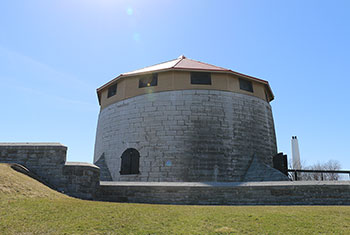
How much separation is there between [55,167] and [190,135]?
702cm

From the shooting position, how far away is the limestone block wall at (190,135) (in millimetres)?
13406

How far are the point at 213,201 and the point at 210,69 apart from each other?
8639mm

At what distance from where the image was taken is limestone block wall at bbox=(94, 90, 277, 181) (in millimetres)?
13406

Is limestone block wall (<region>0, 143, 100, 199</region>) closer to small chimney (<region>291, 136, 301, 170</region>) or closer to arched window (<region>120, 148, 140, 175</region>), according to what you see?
arched window (<region>120, 148, 140, 175</region>)

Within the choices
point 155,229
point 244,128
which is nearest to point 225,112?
point 244,128

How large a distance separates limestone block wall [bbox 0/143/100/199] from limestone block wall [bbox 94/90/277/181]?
15.7ft

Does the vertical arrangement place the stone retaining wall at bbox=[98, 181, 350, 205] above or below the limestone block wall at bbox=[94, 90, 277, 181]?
below

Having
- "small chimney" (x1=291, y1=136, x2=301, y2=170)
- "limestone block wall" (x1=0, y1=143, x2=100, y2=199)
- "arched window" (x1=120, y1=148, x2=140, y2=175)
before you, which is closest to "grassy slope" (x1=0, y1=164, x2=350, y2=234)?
"limestone block wall" (x1=0, y1=143, x2=100, y2=199)

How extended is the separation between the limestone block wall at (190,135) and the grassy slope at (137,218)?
6617 millimetres

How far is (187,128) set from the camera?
1409 cm

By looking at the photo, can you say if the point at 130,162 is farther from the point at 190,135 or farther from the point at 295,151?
the point at 295,151

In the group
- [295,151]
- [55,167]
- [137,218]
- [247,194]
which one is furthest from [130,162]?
[295,151]

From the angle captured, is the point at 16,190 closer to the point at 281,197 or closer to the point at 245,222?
the point at 245,222

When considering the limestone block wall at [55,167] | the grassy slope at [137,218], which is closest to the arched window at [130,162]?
the limestone block wall at [55,167]
